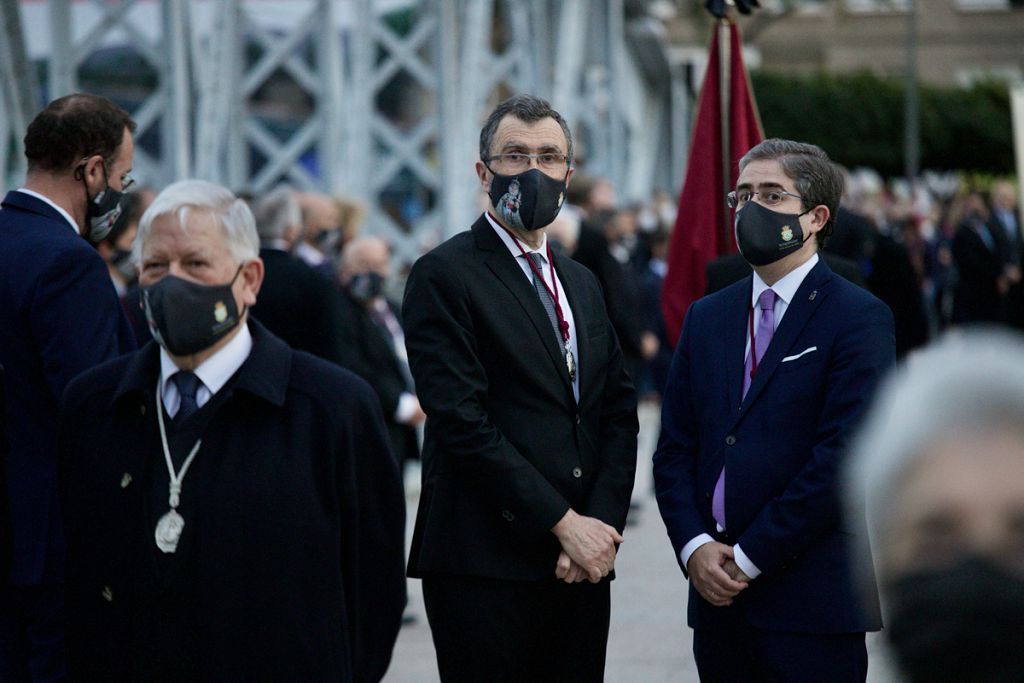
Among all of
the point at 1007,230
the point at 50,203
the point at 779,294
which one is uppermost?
the point at 50,203

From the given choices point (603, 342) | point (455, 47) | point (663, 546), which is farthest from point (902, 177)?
point (603, 342)

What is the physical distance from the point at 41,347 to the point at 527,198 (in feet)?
4.44

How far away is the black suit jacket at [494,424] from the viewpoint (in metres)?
3.83

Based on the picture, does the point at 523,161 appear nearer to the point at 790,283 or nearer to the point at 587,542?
the point at 790,283

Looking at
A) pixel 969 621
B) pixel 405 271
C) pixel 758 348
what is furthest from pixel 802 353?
pixel 405 271

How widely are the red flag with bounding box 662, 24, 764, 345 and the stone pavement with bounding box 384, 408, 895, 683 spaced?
1604mm

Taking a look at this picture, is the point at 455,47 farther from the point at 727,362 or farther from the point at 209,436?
the point at 209,436

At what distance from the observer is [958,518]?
4.17ft

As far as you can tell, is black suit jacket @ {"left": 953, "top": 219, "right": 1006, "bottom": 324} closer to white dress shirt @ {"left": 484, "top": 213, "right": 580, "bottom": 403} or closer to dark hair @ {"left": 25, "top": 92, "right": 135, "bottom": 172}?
white dress shirt @ {"left": 484, "top": 213, "right": 580, "bottom": 403}

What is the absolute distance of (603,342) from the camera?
13.6ft

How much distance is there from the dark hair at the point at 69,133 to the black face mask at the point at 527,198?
1124 mm

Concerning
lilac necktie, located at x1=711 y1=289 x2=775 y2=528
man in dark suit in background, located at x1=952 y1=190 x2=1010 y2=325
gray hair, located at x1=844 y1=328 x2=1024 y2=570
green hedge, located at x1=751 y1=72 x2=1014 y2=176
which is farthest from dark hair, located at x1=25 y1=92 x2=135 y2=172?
green hedge, located at x1=751 y1=72 x2=1014 y2=176

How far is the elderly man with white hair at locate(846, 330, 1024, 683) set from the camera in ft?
4.08

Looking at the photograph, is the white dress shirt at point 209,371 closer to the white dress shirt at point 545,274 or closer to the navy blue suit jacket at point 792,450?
the white dress shirt at point 545,274
